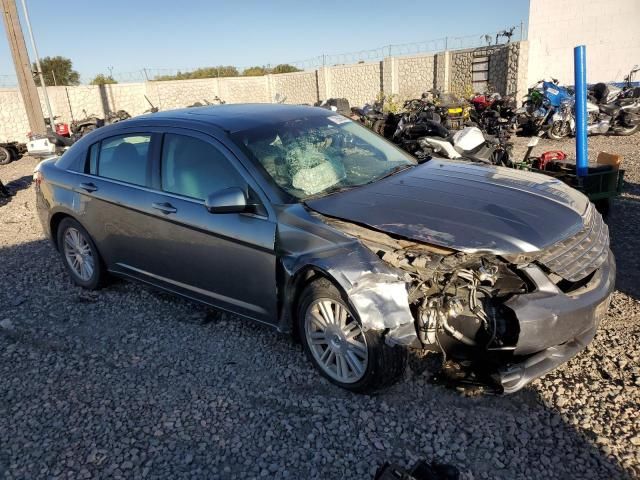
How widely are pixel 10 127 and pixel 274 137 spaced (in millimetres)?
18452

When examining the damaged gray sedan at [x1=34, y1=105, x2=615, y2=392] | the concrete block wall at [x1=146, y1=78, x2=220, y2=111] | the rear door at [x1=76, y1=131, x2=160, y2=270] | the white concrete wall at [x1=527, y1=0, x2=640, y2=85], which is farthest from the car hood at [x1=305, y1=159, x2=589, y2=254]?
the concrete block wall at [x1=146, y1=78, x2=220, y2=111]

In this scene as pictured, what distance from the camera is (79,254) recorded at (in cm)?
493

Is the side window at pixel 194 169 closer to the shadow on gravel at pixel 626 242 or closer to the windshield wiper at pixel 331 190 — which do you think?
the windshield wiper at pixel 331 190

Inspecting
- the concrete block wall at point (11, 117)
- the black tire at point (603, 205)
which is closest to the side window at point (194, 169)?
the black tire at point (603, 205)

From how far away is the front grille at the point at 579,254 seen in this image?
2777mm

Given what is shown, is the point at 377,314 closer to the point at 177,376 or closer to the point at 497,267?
the point at 497,267

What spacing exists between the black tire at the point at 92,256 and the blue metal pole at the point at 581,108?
4975mm

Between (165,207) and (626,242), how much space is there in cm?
450

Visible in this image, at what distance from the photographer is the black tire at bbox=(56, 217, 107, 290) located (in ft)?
15.4

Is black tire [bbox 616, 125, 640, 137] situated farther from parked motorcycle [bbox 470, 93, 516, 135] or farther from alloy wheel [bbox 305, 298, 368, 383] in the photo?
alloy wheel [bbox 305, 298, 368, 383]

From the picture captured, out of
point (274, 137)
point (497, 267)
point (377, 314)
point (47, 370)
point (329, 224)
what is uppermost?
point (274, 137)

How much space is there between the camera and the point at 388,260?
9.23 feet

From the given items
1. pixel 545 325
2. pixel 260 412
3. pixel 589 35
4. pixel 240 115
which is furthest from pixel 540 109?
pixel 589 35

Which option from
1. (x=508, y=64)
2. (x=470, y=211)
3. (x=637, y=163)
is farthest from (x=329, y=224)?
(x=508, y=64)
